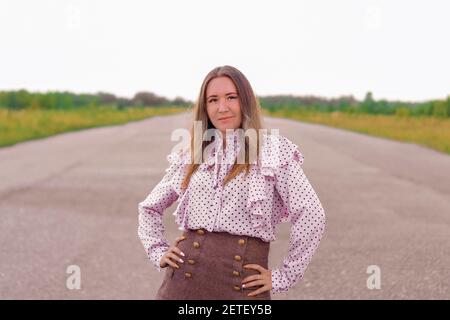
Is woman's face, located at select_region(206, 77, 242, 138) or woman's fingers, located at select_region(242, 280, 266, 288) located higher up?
woman's face, located at select_region(206, 77, 242, 138)

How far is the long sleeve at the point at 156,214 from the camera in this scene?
1993mm

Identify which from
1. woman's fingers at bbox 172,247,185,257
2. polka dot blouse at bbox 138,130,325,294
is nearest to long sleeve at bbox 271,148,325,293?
polka dot blouse at bbox 138,130,325,294

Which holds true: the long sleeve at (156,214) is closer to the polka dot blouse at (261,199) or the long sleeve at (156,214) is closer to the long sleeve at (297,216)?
the polka dot blouse at (261,199)

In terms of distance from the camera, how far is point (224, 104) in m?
1.90

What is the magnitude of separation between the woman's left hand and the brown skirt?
2 cm

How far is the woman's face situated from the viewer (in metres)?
1.91

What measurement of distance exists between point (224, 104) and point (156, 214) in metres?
0.44

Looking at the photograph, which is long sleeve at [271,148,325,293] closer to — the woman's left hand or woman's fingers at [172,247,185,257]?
the woman's left hand

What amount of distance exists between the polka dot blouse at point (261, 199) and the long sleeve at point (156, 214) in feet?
0.07

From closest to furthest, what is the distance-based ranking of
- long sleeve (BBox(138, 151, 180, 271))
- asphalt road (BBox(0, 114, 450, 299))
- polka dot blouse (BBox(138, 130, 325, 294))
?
1. polka dot blouse (BBox(138, 130, 325, 294))
2. long sleeve (BBox(138, 151, 180, 271))
3. asphalt road (BBox(0, 114, 450, 299))

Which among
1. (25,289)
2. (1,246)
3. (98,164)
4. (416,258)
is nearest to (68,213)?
(1,246)

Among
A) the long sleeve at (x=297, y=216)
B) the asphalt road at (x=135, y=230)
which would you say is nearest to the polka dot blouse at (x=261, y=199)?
the long sleeve at (x=297, y=216)

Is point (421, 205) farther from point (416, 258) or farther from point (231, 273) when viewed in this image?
point (231, 273)

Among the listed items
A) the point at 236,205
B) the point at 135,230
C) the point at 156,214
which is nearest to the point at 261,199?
the point at 236,205
